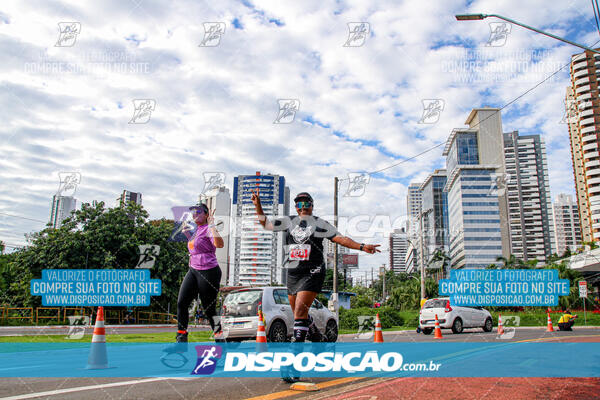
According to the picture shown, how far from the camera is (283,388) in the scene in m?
3.85

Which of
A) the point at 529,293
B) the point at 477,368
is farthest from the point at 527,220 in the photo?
the point at 477,368

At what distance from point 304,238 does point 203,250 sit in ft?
4.79

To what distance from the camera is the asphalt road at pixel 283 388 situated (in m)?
3.45

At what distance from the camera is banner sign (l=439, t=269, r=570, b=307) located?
36250mm

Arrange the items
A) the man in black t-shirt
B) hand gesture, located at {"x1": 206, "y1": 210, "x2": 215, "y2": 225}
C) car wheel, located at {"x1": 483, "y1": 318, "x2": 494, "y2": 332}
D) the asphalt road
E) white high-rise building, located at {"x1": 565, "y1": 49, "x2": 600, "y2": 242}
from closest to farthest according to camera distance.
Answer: the asphalt road → the man in black t-shirt → hand gesture, located at {"x1": 206, "y1": 210, "x2": 215, "y2": 225} → car wheel, located at {"x1": 483, "y1": 318, "x2": 494, "y2": 332} → white high-rise building, located at {"x1": 565, "y1": 49, "x2": 600, "y2": 242}

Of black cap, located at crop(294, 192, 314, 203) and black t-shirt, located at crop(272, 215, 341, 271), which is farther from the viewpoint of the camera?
black cap, located at crop(294, 192, 314, 203)

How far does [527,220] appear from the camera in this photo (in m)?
188

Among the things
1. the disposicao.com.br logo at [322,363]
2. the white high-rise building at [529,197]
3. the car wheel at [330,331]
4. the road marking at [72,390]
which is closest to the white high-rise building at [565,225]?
the white high-rise building at [529,197]

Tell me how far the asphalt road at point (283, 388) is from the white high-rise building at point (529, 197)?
200 m

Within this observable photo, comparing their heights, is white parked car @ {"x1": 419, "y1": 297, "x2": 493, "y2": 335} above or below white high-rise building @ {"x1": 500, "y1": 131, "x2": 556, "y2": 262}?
below

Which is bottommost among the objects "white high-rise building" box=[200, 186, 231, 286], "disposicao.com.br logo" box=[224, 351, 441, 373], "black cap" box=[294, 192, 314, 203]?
"disposicao.com.br logo" box=[224, 351, 441, 373]

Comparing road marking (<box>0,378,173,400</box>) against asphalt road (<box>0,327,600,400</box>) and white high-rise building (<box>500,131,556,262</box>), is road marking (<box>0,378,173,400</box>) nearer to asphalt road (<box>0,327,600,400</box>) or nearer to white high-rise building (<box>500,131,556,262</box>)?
asphalt road (<box>0,327,600,400</box>)

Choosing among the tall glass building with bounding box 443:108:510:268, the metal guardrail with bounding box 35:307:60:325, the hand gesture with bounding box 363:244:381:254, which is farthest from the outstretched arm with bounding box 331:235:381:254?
the tall glass building with bounding box 443:108:510:268

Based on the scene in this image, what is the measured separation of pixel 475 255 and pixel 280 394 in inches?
6110
